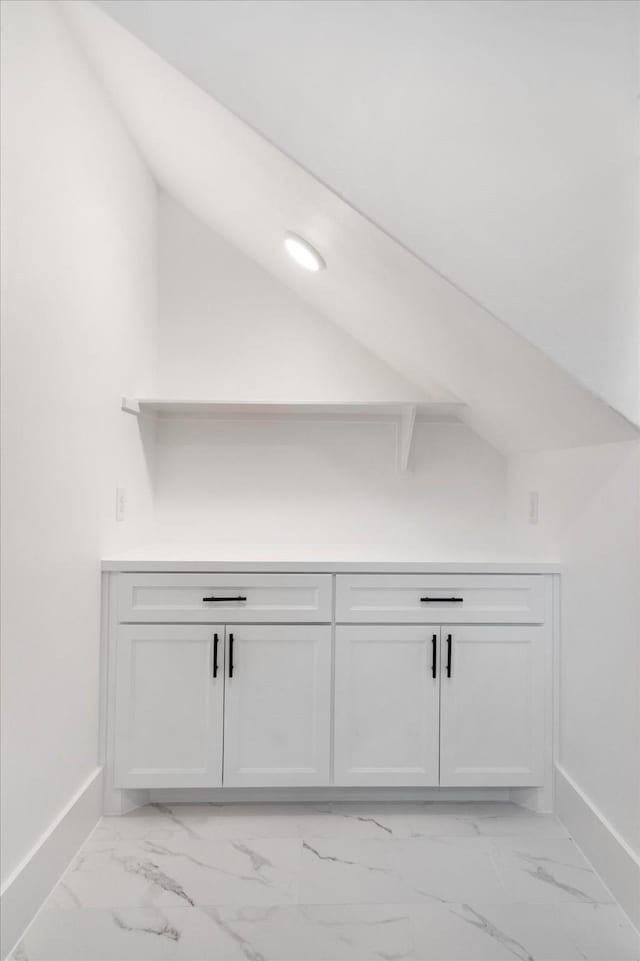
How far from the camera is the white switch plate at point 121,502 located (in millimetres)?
2189

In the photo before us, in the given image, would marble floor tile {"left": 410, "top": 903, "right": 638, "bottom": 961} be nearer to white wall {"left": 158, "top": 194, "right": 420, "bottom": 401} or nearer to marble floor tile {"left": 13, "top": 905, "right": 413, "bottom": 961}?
marble floor tile {"left": 13, "top": 905, "right": 413, "bottom": 961}

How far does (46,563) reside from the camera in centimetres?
161

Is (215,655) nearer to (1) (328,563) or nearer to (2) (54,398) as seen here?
(1) (328,563)

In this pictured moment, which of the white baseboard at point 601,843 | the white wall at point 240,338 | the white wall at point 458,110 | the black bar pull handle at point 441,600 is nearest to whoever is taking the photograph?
the white wall at point 458,110

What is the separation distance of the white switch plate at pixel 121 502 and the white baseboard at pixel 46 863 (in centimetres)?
84

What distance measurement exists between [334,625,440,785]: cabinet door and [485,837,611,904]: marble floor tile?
1.04ft

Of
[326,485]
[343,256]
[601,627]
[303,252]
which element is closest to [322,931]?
[601,627]

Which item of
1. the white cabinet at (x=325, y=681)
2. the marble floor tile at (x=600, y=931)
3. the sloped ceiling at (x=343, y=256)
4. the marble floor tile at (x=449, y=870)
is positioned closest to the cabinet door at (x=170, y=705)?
the white cabinet at (x=325, y=681)

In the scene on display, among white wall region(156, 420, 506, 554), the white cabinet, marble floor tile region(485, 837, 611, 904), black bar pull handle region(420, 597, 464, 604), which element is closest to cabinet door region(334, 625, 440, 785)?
the white cabinet

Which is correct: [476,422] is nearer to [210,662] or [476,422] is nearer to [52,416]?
[210,662]

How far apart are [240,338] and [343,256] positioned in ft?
3.14

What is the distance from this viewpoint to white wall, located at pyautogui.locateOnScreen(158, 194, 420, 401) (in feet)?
8.77

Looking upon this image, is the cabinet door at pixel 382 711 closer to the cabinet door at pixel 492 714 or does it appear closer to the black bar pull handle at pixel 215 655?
A: the cabinet door at pixel 492 714

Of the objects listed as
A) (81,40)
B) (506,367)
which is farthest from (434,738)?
(81,40)
